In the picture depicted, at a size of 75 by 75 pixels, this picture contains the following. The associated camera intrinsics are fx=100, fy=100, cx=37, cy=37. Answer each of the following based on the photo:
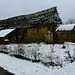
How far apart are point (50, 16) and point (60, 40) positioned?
628 cm

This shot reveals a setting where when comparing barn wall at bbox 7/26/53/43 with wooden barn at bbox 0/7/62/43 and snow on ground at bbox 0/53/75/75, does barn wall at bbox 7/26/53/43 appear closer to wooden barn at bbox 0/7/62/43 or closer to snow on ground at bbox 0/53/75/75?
wooden barn at bbox 0/7/62/43

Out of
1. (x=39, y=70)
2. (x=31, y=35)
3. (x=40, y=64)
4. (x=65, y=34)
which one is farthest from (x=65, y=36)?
(x=39, y=70)

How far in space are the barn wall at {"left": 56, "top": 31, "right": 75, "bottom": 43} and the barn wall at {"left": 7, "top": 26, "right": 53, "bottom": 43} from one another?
180 centimetres

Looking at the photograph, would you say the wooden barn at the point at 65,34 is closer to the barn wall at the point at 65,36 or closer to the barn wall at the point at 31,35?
the barn wall at the point at 65,36

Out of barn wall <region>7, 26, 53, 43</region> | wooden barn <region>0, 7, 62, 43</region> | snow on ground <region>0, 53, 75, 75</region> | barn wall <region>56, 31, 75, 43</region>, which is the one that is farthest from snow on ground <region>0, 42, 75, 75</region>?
wooden barn <region>0, 7, 62, 43</region>

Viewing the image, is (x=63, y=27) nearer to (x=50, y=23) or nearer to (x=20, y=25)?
(x=50, y=23)

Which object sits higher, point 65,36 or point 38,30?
point 38,30

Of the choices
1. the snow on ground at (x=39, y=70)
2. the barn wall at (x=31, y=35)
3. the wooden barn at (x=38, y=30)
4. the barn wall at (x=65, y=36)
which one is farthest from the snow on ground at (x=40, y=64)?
the wooden barn at (x=38, y=30)

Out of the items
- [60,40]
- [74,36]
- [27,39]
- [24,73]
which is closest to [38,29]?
[27,39]

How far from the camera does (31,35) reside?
24.4 meters

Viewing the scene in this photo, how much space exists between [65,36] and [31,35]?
812 centimetres

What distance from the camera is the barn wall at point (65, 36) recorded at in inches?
801

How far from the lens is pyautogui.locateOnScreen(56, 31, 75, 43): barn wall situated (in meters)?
20.3

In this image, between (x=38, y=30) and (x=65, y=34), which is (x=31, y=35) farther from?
(x=65, y=34)
